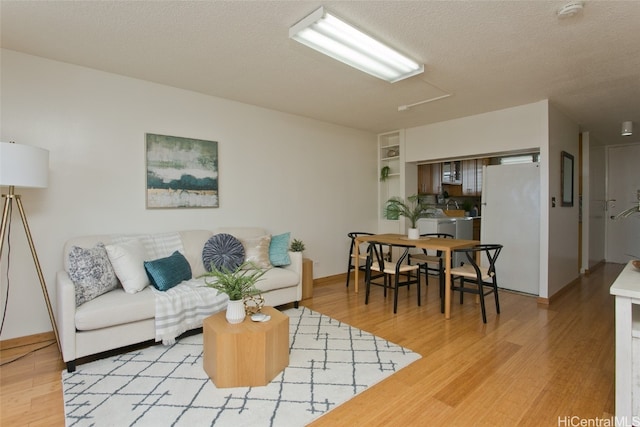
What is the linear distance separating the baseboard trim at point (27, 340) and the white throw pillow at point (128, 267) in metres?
0.88

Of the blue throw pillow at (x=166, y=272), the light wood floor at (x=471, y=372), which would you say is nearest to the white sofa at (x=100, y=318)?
the blue throw pillow at (x=166, y=272)

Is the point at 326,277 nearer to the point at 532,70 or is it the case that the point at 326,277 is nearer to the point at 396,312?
the point at 396,312

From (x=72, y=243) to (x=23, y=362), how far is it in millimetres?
955

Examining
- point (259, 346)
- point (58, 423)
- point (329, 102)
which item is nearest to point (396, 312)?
point (259, 346)

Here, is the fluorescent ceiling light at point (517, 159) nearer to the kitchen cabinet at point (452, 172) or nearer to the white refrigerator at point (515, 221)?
the kitchen cabinet at point (452, 172)

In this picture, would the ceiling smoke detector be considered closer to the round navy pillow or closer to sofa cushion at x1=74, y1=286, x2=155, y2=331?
the round navy pillow

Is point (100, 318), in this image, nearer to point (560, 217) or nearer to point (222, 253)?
point (222, 253)

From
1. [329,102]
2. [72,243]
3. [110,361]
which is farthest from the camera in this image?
[329,102]

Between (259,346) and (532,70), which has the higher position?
(532,70)

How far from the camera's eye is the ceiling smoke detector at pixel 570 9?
1.98 m

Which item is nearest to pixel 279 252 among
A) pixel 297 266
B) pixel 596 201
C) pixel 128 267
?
pixel 297 266

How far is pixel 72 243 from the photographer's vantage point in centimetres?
283

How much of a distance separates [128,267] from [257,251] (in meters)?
1.28

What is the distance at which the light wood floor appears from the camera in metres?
1.84
